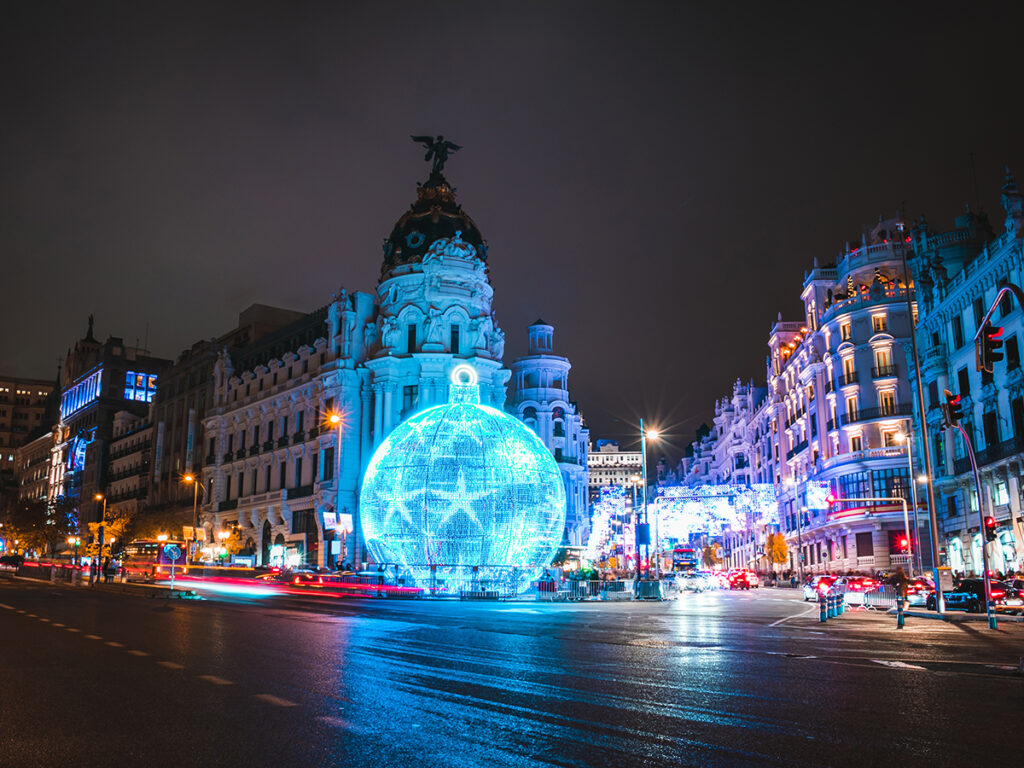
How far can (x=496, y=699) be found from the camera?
29.6 feet

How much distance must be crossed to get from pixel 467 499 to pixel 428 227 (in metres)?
30.7

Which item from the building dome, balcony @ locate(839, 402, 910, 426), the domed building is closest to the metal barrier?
balcony @ locate(839, 402, 910, 426)

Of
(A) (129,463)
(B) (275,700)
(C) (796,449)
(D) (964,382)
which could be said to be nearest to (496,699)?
(B) (275,700)

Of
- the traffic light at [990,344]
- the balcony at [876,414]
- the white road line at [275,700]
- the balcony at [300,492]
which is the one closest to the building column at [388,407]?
the balcony at [300,492]

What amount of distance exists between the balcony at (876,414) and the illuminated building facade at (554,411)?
1246 inches

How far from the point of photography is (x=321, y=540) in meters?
59.8

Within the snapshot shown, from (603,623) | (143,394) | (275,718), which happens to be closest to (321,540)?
(603,623)

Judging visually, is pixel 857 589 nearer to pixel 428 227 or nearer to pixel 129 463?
pixel 428 227

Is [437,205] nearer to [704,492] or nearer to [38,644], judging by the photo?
[704,492]

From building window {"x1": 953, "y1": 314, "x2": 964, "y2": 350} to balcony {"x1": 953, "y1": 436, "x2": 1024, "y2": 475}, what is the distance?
6053mm

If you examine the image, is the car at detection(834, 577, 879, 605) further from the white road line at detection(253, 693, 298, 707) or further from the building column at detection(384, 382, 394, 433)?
the building column at detection(384, 382, 394, 433)

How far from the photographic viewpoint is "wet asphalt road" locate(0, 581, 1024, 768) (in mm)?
6508

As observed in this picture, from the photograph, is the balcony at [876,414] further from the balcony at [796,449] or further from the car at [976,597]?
the car at [976,597]

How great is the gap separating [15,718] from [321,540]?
5346 centimetres
